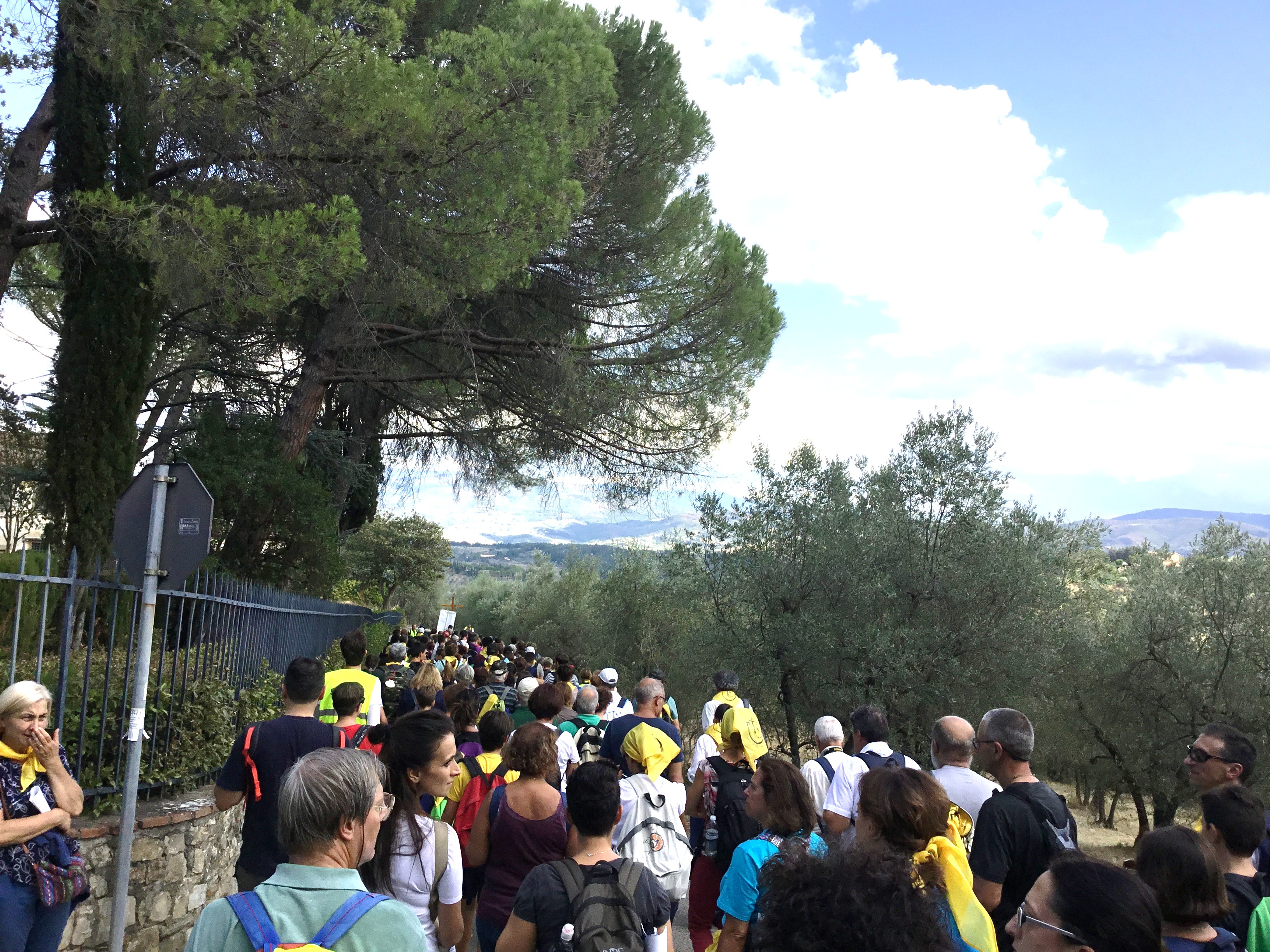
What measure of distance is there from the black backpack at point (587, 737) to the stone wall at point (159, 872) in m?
2.67

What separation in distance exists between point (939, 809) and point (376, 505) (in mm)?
21355

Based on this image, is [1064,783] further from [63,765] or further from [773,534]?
[63,765]

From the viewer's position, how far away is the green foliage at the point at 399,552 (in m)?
42.2

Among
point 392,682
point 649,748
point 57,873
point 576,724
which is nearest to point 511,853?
point 649,748

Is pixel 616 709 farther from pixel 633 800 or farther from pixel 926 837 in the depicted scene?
pixel 926 837

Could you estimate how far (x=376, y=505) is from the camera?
23.1 meters

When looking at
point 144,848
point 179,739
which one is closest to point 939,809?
point 144,848

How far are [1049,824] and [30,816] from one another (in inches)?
165

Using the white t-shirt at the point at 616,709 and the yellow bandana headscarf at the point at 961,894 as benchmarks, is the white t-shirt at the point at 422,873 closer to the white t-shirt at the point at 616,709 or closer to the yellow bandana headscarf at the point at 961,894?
the yellow bandana headscarf at the point at 961,894

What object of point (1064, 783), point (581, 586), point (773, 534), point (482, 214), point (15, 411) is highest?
point (482, 214)

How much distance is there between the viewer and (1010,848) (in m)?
3.87

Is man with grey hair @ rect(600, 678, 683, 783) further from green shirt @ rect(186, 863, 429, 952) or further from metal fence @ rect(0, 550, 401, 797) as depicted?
metal fence @ rect(0, 550, 401, 797)

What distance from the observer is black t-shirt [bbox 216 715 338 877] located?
4.38 m

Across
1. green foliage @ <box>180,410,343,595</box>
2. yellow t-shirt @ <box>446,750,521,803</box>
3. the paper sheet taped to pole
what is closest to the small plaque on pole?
the paper sheet taped to pole
